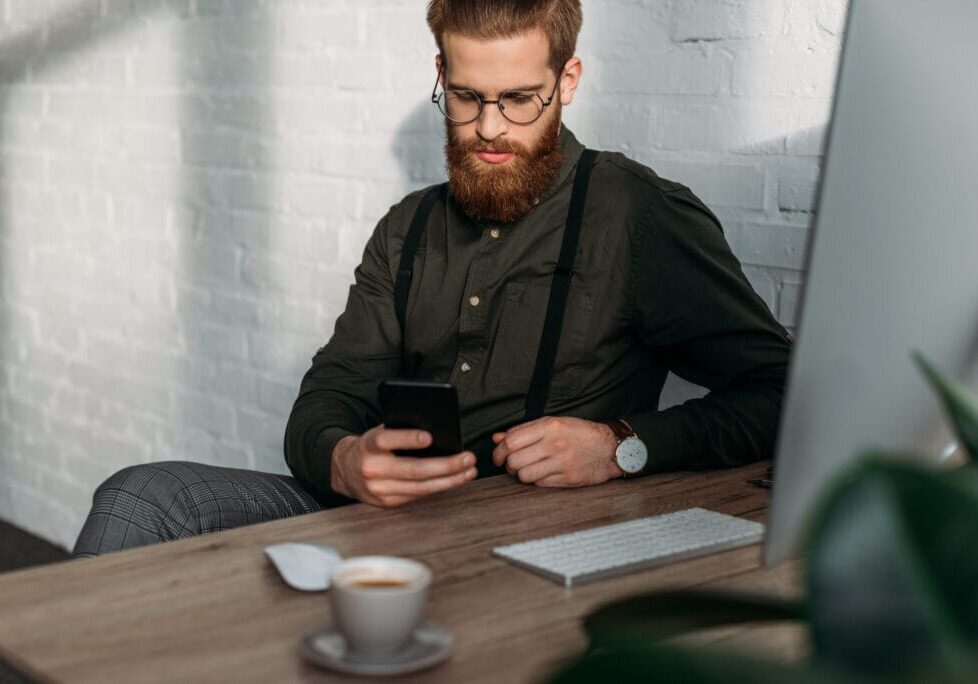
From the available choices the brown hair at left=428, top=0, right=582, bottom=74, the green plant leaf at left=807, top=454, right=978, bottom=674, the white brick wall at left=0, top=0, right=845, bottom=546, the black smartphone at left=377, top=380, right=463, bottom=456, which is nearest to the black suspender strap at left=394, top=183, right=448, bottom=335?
the brown hair at left=428, top=0, right=582, bottom=74

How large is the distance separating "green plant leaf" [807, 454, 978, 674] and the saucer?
0.47 meters

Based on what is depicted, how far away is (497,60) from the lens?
5.68ft

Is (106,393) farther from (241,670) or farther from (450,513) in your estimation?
(241,670)

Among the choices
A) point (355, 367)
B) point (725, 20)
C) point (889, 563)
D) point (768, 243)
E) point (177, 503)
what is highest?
point (725, 20)

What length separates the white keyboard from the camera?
1076 millimetres

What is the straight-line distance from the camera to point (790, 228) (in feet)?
6.03

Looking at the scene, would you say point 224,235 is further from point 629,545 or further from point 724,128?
point 629,545

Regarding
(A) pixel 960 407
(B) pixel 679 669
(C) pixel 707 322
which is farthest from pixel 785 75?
(B) pixel 679 669

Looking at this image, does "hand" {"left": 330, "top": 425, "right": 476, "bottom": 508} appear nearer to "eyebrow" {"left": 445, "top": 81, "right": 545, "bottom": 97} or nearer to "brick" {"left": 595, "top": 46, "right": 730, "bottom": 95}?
"eyebrow" {"left": 445, "top": 81, "right": 545, "bottom": 97}

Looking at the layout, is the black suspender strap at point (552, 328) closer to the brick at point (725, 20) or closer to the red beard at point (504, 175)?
the red beard at point (504, 175)

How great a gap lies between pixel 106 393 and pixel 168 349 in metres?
0.33

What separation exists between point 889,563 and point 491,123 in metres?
1.41

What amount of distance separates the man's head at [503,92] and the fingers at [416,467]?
55 centimetres

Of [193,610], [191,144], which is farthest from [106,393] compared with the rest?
[193,610]
